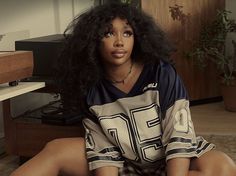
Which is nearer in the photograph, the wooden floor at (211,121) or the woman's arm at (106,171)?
the woman's arm at (106,171)

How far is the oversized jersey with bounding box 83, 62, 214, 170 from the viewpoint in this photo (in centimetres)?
114

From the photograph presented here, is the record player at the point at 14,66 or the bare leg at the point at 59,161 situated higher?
the record player at the point at 14,66

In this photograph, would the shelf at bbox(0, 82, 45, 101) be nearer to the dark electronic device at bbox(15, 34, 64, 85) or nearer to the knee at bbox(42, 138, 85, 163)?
the knee at bbox(42, 138, 85, 163)

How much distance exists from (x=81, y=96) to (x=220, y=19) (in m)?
1.69

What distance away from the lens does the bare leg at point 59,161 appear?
3.63 feet

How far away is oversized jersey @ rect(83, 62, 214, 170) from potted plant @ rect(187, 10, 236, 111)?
5.03ft

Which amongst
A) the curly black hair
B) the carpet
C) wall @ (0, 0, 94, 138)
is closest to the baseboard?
the carpet

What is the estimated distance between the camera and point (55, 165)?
3.74ft

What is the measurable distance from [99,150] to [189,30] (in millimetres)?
1760

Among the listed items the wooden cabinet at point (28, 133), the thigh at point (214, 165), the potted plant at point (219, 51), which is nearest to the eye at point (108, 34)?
the thigh at point (214, 165)

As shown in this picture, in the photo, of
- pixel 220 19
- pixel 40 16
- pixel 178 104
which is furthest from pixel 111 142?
pixel 220 19

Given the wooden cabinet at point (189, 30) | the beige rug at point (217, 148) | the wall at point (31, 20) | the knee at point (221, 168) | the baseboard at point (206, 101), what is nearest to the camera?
the knee at point (221, 168)

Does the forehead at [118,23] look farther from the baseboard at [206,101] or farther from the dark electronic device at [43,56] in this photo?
the baseboard at [206,101]

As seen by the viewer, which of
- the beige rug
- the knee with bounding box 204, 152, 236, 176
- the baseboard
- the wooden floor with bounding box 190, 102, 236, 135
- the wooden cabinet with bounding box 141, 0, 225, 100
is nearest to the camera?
the knee with bounding box 204, 152, 236, 176
